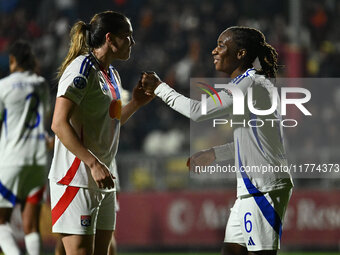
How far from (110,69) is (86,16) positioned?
517 inches

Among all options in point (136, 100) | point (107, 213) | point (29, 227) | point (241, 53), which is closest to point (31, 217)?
point (29, 227)

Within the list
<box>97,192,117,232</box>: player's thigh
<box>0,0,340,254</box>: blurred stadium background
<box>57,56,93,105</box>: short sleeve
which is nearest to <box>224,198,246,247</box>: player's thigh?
<box>97,192,117,232</box>: player's thigh

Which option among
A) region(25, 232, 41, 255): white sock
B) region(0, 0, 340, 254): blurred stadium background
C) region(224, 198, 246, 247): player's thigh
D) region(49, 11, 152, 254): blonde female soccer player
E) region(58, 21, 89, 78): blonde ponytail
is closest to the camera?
region(49, 11, 152, 254): blonde female soccer player

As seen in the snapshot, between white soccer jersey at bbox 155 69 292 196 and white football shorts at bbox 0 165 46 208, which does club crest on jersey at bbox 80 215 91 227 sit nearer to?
white soccer jersey at bbox 155 69 292 196

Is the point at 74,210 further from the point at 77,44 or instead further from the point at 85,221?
the point at 77,44

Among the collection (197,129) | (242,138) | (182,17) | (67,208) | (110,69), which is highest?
(182,17)

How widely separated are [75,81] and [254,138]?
1.23 m

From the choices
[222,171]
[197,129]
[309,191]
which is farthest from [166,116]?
[309,191]

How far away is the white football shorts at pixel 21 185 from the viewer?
696cm

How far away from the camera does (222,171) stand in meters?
11.8

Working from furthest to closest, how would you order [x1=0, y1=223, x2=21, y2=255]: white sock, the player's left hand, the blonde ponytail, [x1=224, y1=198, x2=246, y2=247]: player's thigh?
[x1=0, y1=223, x2=21, y2=255]: white sock, the player's left hand, [x1=224, y1=198, x2=246, y2=247]: player's thigh, the blonde ponytail

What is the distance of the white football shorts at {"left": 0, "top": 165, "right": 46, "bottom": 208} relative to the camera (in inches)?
274

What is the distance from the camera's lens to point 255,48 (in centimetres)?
492

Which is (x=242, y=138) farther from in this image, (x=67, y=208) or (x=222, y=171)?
(x=222, y=171)
